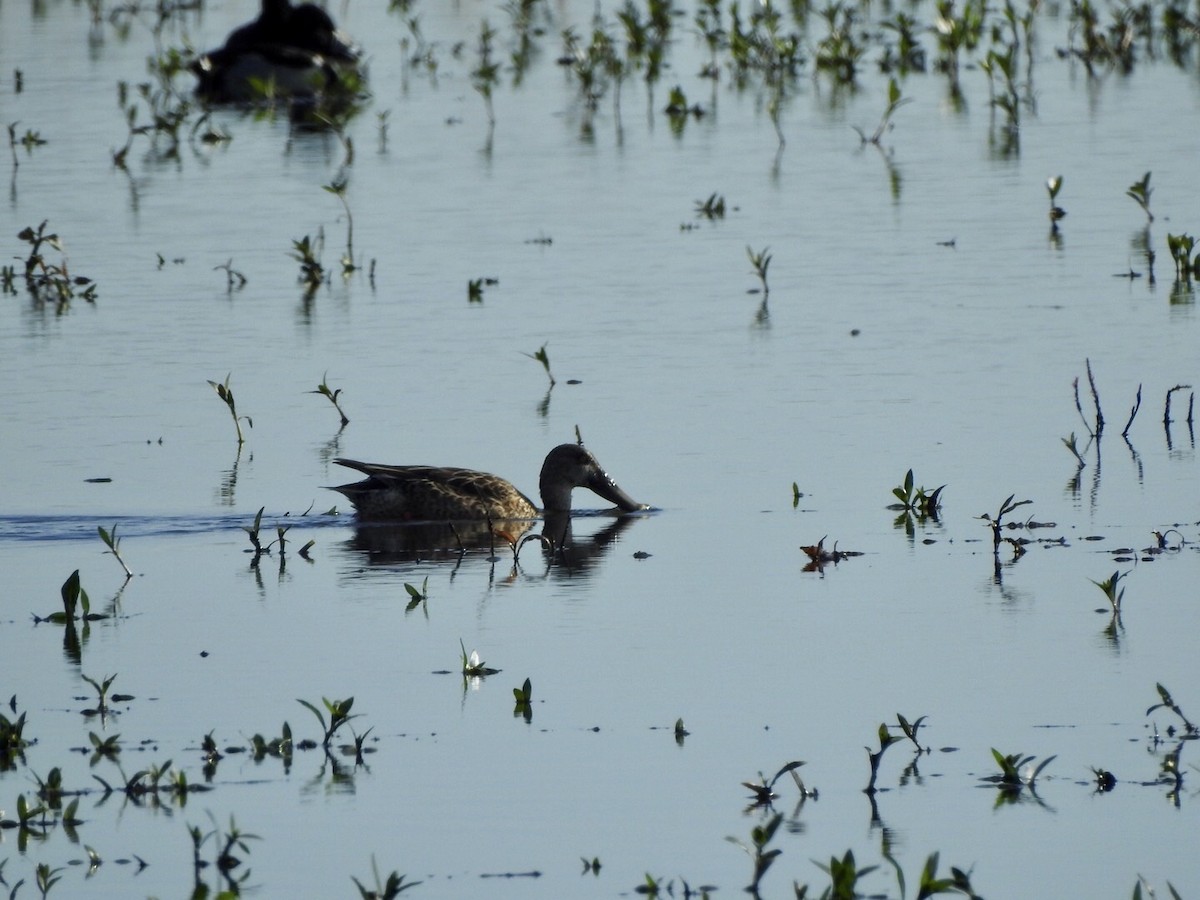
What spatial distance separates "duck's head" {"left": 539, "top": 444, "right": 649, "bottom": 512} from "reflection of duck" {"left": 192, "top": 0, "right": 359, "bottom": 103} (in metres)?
15.2

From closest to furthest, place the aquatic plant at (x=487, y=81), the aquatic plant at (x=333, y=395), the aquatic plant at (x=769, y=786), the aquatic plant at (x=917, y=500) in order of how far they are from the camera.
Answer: the aquatic plant at (x=769, y=786) → the aquatic plant at (x=917, y=500) → the aquatic plant at (x=333, y=395) → the aquatic plant at (x=487, y=81)

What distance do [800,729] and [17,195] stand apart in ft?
44.7

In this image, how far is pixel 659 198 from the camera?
18719 millimetres

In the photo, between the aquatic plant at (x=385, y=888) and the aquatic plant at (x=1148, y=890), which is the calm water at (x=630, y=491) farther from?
the aquatic plant at (x=385, y=888)

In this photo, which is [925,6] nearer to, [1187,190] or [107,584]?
[1187,190]

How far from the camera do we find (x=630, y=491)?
34.9 ft

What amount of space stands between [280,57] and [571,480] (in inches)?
668

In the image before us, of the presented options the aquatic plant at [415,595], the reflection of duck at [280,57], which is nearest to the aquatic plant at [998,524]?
the aquatic plant at [415,595]

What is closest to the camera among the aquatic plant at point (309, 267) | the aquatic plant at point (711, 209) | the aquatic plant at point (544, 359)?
the aquatic plant at point (544, 359)

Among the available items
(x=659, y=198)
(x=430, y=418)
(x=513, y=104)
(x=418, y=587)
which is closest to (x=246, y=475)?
(x=430, y=418)

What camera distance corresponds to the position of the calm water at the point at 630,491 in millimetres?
6234

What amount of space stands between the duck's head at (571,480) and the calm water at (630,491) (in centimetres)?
13

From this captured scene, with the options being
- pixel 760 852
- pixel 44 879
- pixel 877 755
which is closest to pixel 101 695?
pixel 44 879

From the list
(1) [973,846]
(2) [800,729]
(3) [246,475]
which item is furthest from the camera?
(3) [246,475]
